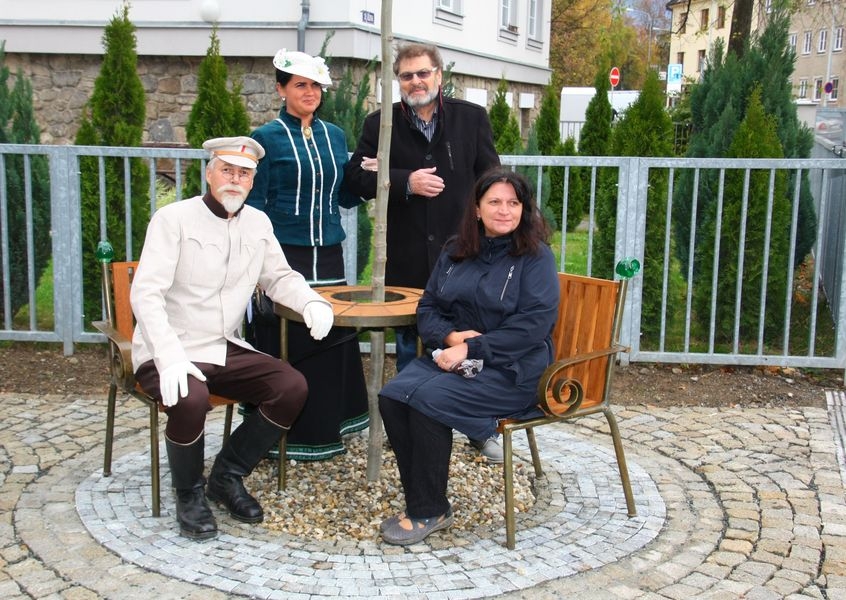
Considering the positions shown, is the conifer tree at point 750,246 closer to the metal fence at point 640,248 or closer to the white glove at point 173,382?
the metal fence at point 640,248

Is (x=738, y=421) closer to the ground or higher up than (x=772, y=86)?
closer to the ground

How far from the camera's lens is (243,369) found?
3863mm

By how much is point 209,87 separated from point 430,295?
3.65 metres

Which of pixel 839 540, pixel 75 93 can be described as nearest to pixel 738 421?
pixel 839 540

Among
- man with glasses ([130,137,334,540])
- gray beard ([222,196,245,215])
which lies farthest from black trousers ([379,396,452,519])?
gray beard ([222,196,245,215])

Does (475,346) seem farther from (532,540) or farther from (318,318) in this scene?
(532,540)

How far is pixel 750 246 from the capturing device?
22.0 feet

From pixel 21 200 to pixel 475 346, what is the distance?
179 inches

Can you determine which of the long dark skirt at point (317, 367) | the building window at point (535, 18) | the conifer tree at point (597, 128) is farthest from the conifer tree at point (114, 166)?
the building window at point (535, 18)

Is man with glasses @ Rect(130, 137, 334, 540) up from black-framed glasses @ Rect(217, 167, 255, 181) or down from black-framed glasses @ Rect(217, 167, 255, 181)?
down

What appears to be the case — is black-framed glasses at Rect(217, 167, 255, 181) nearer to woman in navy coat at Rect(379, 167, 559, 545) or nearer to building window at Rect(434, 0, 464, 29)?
woman in navy coat at Rect(379, 167, 559, 545)

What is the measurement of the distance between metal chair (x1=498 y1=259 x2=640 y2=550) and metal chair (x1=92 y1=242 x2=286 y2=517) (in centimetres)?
100

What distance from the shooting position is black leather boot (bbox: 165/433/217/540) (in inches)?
145

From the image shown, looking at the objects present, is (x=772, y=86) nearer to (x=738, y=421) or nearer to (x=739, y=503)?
(x=738, y=421)
